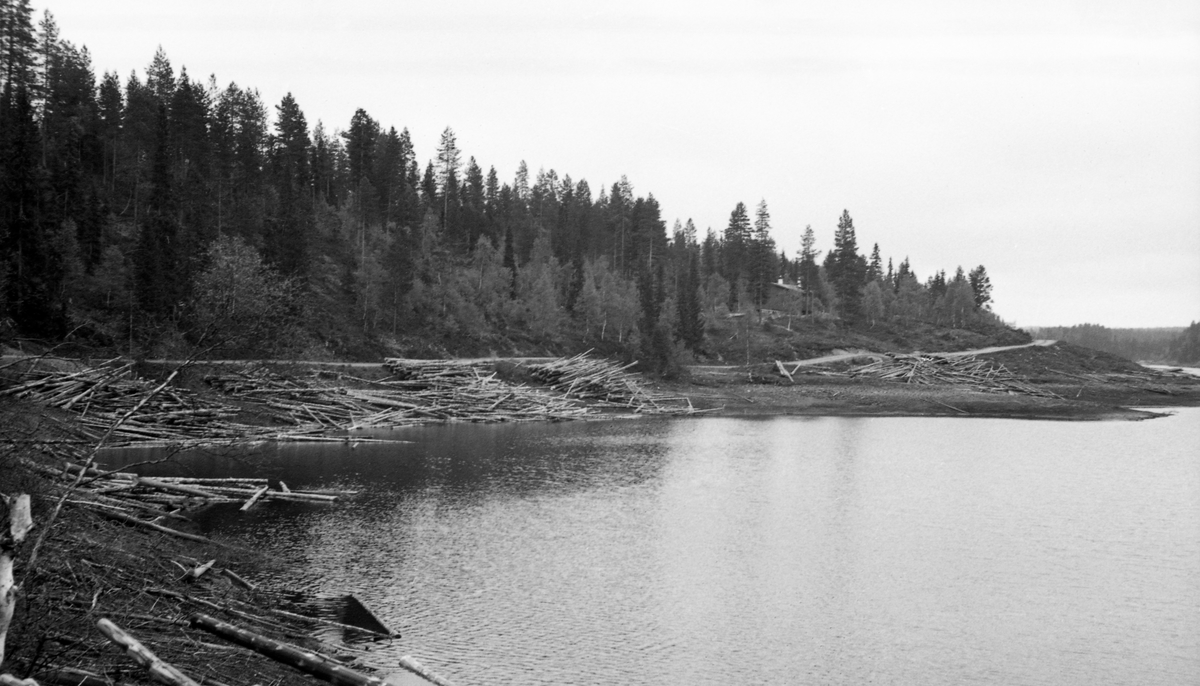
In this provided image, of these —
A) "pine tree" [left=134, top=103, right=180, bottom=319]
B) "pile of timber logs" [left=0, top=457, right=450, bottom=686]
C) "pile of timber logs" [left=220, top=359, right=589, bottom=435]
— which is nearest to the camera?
"pile of timber logs" [left=0, top=457, right=450, bottom=686]

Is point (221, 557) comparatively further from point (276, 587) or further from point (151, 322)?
point (151, 322)

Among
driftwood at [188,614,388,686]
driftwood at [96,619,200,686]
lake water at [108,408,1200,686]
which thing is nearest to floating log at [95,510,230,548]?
lake water at [108,408,1200,686]

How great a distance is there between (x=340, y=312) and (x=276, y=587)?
61.4 meters

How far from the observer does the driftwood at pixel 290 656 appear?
420 inches

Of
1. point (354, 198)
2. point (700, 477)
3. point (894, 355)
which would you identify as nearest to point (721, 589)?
point (700, 477)

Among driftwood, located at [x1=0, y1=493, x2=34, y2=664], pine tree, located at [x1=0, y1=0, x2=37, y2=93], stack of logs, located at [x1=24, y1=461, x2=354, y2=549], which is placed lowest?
stack of logs, located at [x1=24, y1=461, x2=354, y2=549]

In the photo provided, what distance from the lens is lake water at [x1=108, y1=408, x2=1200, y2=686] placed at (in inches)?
641

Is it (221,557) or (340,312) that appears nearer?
(221,557)

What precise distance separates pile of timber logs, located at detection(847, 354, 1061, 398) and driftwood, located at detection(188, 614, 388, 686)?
8327 cm

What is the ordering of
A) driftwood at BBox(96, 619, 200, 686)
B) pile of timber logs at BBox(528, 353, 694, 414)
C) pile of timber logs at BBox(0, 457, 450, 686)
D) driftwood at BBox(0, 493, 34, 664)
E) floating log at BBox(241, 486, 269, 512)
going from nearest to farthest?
1. driftwood at BBox(0, 493, 34, 664)
2. driftwood at BBox(96, 619, 200, 686)
3. pile of timber logs at BBox(0, 457, 450, 686)
4. floating log at BBox(241, 486, 269, 512)
5. pile of timber logs at BBox(528, 353, 694, 414)

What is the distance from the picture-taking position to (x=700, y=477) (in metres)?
37.6

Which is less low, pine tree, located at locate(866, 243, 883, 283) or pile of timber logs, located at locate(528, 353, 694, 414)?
pine tree, located at locate(866, 243, 883, 283)

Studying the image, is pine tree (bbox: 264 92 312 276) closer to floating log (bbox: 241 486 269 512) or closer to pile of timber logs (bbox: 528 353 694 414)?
pile of timber logs (bbox: 528 353 694 414)

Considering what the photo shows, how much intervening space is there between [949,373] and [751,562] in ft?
250
